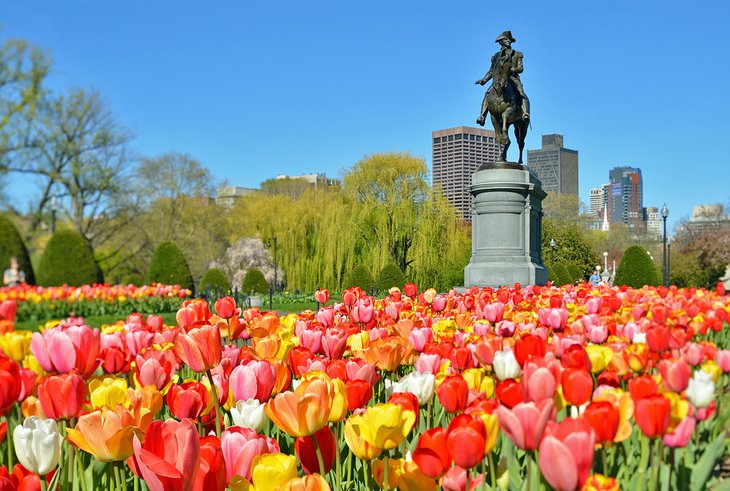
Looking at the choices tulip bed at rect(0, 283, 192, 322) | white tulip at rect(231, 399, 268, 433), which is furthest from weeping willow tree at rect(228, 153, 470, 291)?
white tulip at rect(231, 399, 268, 433)

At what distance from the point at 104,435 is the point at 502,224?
574 inches

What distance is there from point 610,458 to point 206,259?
42.8 metres

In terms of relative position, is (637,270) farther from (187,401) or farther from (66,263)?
(187,401)

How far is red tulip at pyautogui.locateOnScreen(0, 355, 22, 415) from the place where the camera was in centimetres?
224

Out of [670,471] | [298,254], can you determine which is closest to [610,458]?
[670,471]

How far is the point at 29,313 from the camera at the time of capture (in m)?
16.0

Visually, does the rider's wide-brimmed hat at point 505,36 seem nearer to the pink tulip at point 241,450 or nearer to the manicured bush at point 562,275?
the pink tulip at point 241,450

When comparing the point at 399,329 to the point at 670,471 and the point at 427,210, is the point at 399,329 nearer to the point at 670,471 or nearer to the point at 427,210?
the point at 670,471

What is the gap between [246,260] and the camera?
4381cm

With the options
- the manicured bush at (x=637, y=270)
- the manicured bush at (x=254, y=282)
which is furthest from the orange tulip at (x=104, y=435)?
the manicured bush at (x=254, y=282)

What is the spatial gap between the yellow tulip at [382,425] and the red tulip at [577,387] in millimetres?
571

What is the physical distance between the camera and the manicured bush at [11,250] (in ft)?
81.3

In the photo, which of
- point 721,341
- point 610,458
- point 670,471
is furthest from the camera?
point 721,341

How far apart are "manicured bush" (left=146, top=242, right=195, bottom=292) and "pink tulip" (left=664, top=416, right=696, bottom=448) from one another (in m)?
23.8
